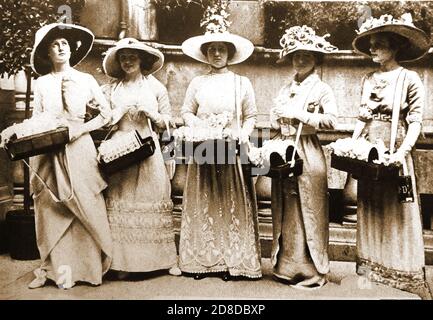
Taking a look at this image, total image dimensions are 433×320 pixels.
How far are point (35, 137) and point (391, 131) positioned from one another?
235cm

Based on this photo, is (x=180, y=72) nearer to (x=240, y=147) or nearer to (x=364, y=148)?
(x=240, y=147)

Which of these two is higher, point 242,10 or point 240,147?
point 242,10

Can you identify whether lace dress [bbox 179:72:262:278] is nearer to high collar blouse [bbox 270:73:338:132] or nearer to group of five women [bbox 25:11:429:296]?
group of five women [bbox 25:11:429:296]

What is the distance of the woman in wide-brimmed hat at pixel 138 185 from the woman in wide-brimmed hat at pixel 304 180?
32.3 inches

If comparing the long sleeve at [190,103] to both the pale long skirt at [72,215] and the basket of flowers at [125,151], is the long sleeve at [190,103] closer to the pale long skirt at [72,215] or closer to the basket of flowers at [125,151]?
the basket of flowers at [125,151]

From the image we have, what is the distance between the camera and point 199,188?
3816 millimetres

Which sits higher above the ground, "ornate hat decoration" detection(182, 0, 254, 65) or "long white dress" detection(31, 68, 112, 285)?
"ornate hat decoration" detection(182, 0, 254, 65)

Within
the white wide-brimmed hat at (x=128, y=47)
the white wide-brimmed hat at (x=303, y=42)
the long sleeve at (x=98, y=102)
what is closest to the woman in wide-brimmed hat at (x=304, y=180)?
the white wide-brimmed hat at (x=303, y=42)

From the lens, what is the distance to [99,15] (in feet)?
13.0

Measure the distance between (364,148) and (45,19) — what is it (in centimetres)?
243

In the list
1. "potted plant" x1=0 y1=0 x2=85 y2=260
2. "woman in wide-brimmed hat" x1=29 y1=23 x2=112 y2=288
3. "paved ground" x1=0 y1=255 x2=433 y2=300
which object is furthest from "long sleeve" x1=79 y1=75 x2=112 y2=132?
"paved ground" x1=0 y1=255 x2=433 y2=300

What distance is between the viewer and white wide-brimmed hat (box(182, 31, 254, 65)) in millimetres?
3773
